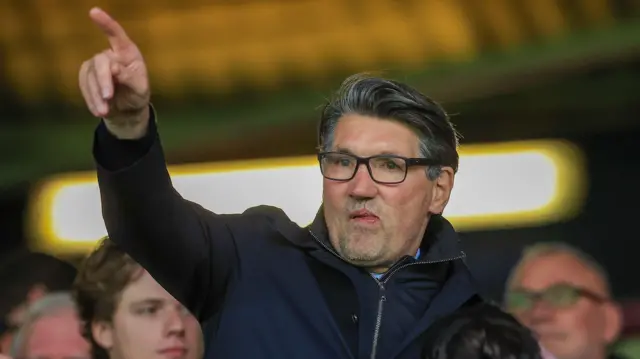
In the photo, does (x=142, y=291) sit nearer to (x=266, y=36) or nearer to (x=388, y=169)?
(x=388, y=169)

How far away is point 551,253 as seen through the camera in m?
3.22

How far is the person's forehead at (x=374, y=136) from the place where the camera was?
1898 mm

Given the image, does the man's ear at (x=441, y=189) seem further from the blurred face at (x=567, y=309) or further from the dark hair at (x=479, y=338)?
the blurred face at (x=567, y=309)

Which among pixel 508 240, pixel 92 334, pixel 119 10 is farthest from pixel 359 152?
pixel 119 10

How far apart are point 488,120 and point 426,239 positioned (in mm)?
1514

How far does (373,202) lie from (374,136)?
110 millimetres

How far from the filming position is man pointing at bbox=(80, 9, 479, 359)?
66.9 inches

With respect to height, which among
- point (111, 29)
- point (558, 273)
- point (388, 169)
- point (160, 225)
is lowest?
point (558, 273)

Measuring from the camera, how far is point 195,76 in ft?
11.7

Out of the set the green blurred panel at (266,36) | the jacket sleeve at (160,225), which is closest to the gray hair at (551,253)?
the green blurred panel at (266,36)

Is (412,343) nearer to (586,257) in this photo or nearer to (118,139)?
(118,139)

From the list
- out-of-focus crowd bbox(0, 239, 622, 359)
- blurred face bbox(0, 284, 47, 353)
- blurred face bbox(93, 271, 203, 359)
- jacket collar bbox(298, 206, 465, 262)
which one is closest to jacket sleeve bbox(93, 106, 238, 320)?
jacket collar bbox(298, 206, 465, 262)

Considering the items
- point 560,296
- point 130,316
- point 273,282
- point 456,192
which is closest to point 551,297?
point 560,296

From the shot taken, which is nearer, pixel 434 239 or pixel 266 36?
pixel 434 239
